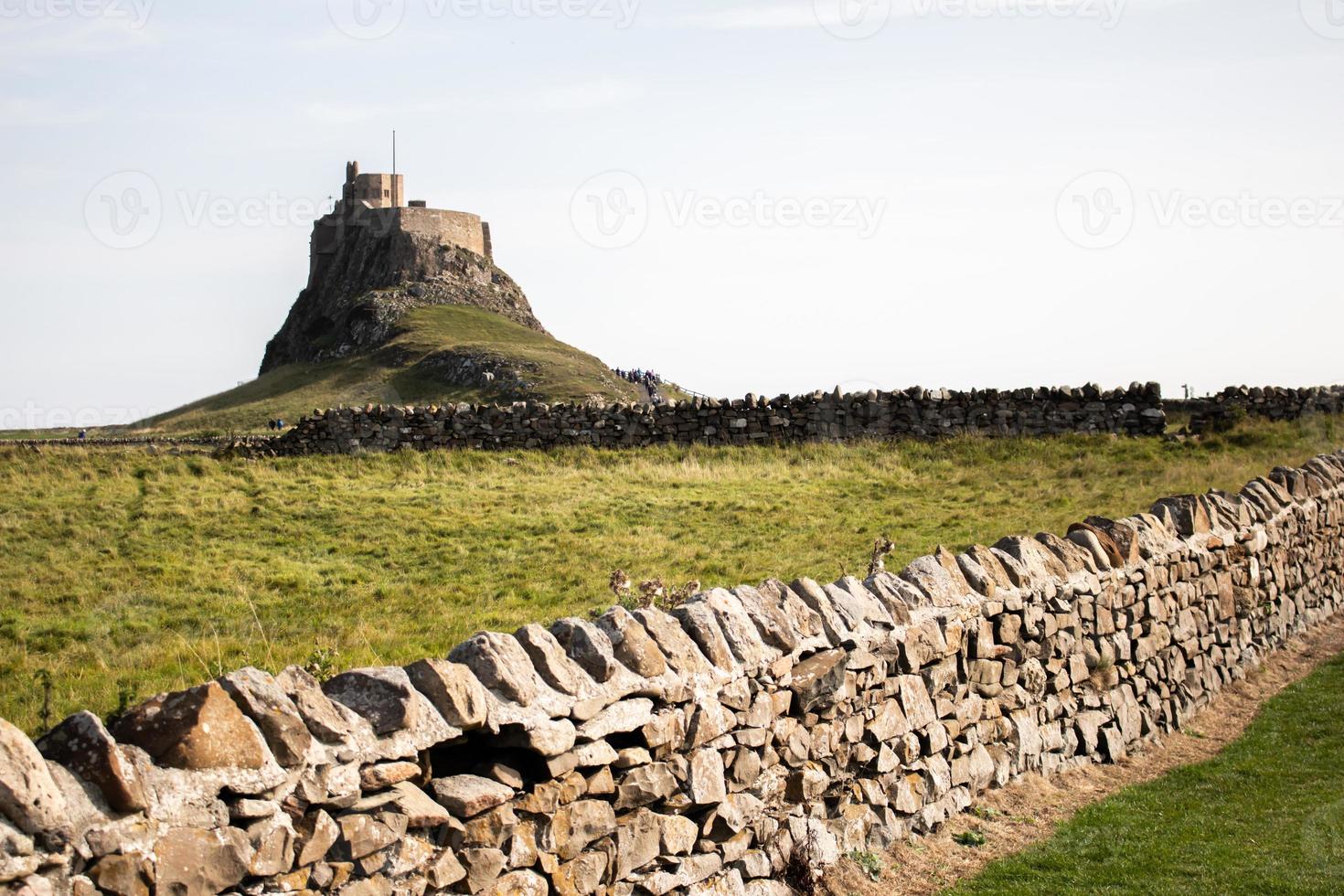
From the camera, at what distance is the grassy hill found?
4791cm

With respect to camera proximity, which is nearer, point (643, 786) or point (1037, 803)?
point (643, 786)

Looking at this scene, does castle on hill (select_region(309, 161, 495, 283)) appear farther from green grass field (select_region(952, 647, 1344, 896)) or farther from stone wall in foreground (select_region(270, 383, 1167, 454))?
Result: green grass field (select_region(952, 647, 1344, 896))

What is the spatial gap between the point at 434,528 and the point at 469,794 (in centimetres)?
1231

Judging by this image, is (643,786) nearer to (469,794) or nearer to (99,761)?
(469,794)

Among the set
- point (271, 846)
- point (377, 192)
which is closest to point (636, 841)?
point (271, 846)

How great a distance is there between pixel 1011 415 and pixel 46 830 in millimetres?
24727

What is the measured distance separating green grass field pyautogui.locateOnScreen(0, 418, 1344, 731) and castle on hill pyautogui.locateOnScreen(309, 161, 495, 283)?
4607 cm

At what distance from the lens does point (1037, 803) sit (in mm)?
7992

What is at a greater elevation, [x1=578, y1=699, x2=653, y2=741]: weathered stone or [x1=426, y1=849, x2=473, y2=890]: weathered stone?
[x1=578, y1=699, x2=653, y2=741]: weathered stone

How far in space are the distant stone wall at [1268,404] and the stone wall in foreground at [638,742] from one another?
1840 cm

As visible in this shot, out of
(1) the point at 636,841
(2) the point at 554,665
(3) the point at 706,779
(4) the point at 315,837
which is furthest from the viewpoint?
(3) the point at 706,779

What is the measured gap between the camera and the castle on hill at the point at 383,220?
6906 centimetres

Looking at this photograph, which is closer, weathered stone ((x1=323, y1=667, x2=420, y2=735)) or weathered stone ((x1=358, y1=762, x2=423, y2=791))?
weathered stone ((x1=358, y1=762, x2=423, y2=791))

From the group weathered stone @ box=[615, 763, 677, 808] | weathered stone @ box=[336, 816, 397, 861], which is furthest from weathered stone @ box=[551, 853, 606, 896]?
weathered stone @ box=[336, 816, 397, 861]
